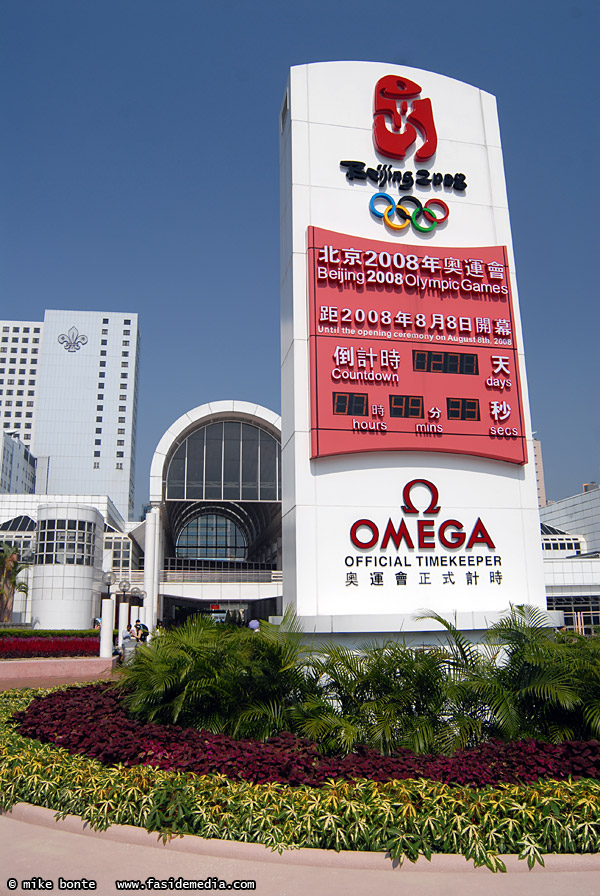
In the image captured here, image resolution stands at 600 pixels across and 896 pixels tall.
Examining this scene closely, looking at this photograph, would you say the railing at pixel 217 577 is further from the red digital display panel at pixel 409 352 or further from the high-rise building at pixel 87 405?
the high-rise building at pixel 87 405

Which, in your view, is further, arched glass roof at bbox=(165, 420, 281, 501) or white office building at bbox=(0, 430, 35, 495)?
white office building at bbox=(0, 430, 35, 495)

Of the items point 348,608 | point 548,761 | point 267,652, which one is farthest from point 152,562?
point 548,761

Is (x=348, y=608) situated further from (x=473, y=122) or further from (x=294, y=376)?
(x=473, y=122)

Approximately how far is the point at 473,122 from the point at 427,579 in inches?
436

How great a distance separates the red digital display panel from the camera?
47.0ft

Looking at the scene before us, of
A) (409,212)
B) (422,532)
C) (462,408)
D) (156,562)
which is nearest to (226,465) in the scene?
(156,562)

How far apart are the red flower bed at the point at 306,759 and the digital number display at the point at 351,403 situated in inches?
290

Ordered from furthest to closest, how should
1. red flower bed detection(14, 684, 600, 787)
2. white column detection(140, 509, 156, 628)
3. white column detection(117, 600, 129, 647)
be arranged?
1. white column detection(140, 509, 156, 628)
2. white column detection(117, 600, 129, 647)
3. red flower bed detection(14, 684, 600, 787)

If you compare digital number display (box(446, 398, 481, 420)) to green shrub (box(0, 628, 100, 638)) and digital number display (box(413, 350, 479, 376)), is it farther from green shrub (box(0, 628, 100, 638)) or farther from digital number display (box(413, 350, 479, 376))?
green shrub (box(0, 628, 100, 638))

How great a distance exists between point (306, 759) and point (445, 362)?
9622mm

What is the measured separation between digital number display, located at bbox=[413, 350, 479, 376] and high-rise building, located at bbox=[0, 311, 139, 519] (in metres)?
103

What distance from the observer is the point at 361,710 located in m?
8.54

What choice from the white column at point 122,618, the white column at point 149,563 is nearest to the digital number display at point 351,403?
the white column at point 122,618

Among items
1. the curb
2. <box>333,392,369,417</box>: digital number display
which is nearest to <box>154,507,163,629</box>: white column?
<box>333,392,369,417</box>: digital number display
